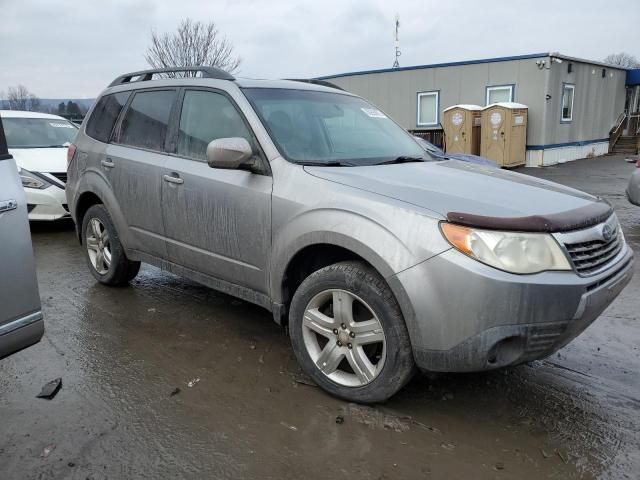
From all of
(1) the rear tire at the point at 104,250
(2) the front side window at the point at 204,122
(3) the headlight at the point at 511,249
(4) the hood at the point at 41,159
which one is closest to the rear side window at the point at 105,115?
(1) the rear tire at the point at 104,250

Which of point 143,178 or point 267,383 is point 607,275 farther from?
point 143,178

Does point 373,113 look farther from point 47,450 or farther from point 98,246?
point 47,450

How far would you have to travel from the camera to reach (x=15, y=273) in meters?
2.40

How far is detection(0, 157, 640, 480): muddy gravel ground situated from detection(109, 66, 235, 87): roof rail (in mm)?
1861

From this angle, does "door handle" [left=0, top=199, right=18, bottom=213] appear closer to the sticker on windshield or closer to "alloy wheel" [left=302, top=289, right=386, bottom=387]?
"alloy wheel" [left=302, top=289, right=386, bottom=387]

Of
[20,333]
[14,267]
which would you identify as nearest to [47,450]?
[20,333]

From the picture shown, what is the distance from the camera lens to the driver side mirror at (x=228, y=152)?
124 inches

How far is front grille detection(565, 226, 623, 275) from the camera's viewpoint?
252 centimetres

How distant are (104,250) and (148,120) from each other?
133 centimetres

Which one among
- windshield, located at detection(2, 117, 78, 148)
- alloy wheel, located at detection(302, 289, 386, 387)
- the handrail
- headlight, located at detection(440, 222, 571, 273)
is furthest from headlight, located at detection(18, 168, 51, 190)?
the handrail

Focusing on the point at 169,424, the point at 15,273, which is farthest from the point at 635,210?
the point at 15,273

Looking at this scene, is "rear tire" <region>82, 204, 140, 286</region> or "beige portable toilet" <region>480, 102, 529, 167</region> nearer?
"rear tire" <region>82, 204, 140, 286</region>

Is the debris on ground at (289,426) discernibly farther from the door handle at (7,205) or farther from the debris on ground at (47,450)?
the door handle at (7,205)

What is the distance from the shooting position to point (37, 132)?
8.80 meters
